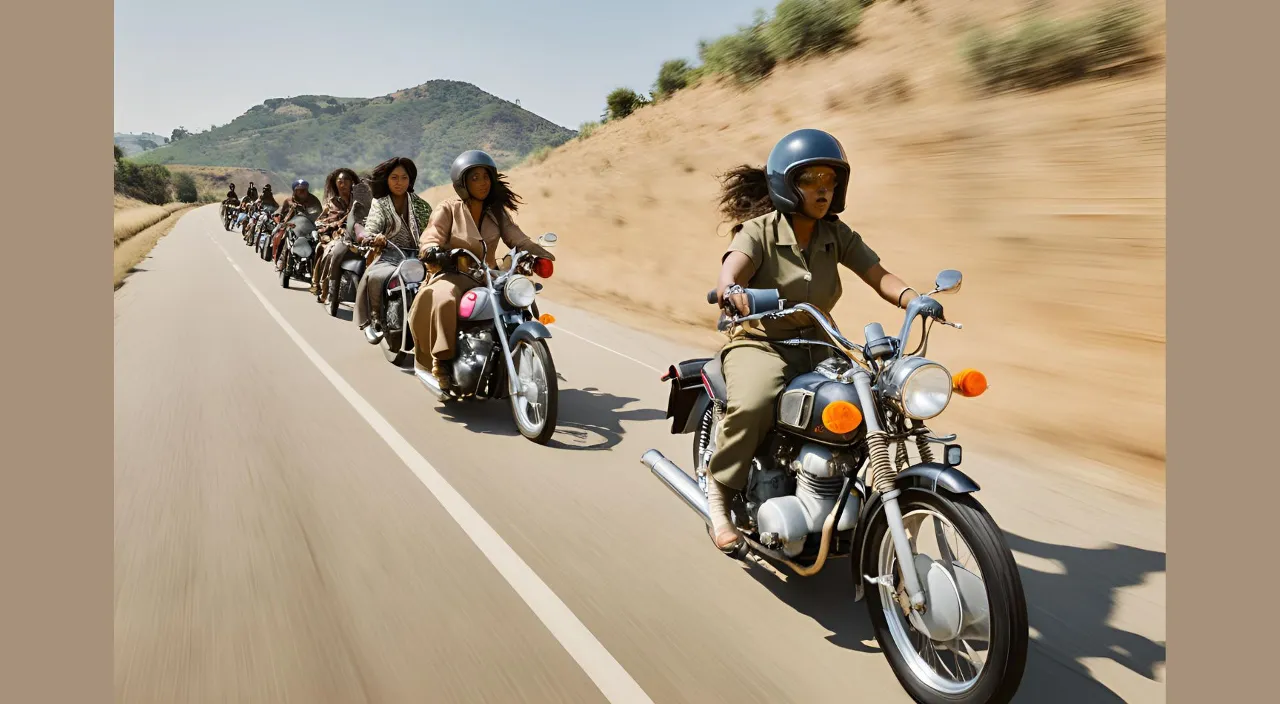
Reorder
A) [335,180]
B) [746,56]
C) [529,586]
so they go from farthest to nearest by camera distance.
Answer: [746,56] < [335,180] < [529,586]

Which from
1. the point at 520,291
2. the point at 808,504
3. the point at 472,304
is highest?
the point at 520,291

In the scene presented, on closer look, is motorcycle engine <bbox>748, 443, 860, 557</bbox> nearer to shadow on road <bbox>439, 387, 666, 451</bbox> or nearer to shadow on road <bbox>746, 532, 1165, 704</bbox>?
shadow on road <bbox>746, 532, 1165, 704</bbox>

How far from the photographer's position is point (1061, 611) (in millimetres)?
3621

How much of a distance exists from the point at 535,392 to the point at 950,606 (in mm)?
3829

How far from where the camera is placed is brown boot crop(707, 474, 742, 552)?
3812mm

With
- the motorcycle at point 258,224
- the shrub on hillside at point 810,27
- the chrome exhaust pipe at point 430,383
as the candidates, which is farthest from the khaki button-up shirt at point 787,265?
the motorcycle at point 258,224

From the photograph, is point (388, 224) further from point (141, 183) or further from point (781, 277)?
point (141, 183)

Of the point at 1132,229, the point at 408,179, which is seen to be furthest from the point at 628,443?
the point at 1132,229

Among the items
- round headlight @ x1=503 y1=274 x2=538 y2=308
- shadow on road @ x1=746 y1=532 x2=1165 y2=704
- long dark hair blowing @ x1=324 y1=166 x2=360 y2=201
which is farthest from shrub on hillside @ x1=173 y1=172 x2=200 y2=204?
shadow on road @ x1=746 y1=532 x2=1165 y2=704

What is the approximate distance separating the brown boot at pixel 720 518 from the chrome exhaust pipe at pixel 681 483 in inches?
2.0

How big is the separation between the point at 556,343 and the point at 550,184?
62.4 ft

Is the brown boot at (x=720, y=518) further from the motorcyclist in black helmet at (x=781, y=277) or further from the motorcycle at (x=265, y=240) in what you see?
the motorcycle at (x=265, y=240)

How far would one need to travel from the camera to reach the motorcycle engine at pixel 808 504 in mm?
3479

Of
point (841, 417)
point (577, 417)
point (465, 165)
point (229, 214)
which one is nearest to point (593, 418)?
point (577, 417)
